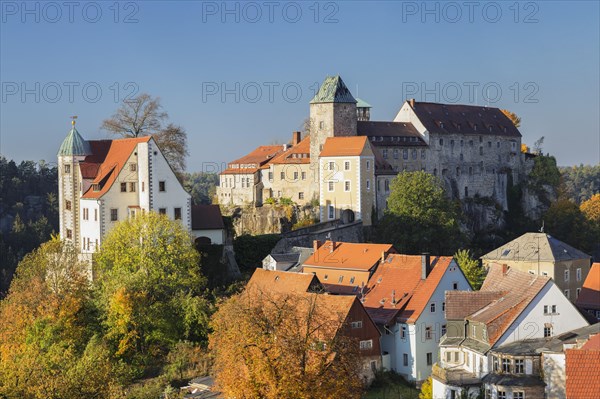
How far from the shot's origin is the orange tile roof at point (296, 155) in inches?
3022

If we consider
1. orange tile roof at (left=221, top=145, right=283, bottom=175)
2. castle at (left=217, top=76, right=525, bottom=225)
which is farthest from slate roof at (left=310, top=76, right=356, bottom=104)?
orange tile roof at (left=221, top=145, right=283, bottom=175)

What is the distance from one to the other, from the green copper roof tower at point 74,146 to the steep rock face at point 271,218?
16376 millimetres

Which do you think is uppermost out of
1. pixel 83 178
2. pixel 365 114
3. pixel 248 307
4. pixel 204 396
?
pixel 365 114

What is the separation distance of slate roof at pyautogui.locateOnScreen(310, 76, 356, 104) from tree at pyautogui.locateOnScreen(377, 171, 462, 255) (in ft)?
26.6

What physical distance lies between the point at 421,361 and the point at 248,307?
11447mm

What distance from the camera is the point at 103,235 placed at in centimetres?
5559

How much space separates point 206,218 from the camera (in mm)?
58344

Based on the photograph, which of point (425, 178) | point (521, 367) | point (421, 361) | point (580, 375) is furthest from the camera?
point (425, 178)

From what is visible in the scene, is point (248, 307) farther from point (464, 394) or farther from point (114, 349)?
point (114, 349)

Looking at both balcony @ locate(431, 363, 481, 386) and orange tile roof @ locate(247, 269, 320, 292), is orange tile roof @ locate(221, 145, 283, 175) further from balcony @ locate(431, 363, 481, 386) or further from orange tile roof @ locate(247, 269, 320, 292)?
balcony @ locate(431, 363, 481, 386)

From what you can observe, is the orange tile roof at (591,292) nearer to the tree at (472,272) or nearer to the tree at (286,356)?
the tree at (472,272)

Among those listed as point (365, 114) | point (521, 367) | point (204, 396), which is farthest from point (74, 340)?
point (365, 114)

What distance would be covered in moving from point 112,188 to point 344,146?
71.0 ft

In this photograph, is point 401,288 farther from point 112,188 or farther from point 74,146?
point 74,146
